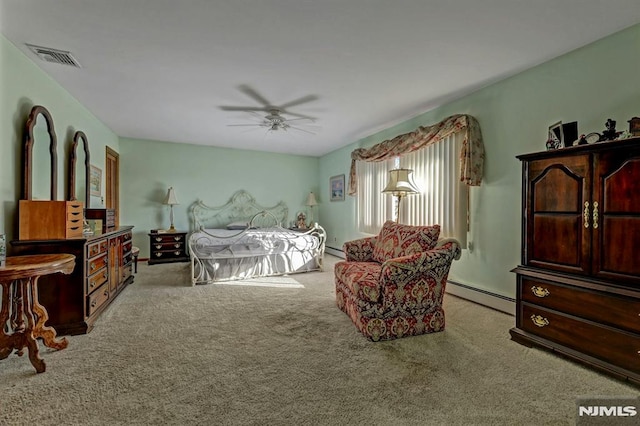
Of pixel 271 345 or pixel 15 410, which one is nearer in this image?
pixel 15 410

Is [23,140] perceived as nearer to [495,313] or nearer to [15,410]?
[15,410]

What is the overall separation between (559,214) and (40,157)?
484 cm

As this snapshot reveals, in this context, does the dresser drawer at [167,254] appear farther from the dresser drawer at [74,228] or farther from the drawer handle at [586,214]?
the drawer handle at [586,214]

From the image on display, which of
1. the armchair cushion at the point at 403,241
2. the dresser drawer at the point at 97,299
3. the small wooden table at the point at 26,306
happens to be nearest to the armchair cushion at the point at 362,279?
the armchair cushion at the point at 403,241

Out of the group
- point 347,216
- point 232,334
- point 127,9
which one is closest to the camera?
point 127,9

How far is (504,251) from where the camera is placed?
3.21 m

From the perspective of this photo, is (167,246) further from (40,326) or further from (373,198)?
(373,198)

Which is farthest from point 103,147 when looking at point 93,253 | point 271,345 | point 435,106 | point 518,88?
point 518,88

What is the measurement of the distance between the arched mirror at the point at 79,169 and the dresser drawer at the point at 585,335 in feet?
16.6

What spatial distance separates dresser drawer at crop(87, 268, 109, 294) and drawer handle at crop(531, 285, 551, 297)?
4.03m

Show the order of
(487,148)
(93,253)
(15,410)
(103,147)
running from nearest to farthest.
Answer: (15,410) → (93,253) → (487,148) → (103,147)

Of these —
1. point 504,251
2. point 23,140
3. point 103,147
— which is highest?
point 103,147

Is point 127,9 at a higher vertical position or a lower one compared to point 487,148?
higher

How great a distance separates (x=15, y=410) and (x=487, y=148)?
4.51m
